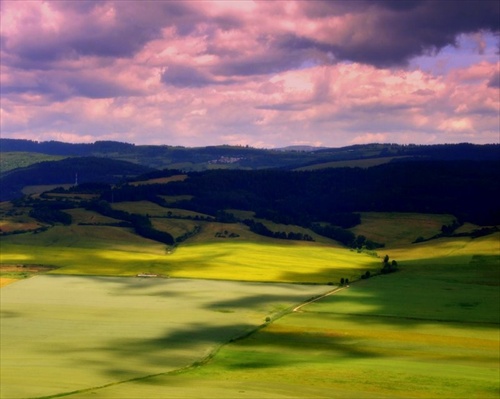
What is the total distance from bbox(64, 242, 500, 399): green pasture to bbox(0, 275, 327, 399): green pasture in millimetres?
4384

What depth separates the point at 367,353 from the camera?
92.8 metres

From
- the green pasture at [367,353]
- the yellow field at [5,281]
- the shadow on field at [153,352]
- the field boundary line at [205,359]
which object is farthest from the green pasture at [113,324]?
the green pasture at [367,353]

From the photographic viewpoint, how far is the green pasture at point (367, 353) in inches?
2859

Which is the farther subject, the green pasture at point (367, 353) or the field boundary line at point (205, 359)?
the green pasture at point (367, 353)

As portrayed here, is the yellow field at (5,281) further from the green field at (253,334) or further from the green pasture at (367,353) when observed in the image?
the green pasture at (367,353)

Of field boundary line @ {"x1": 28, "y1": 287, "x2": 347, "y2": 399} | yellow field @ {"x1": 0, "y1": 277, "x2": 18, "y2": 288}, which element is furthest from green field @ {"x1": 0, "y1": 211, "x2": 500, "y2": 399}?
yellow field @ {"x1": 0, "y1": 277, "x2": 18, "y2": 288}

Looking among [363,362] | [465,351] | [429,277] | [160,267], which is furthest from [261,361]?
[160,267]

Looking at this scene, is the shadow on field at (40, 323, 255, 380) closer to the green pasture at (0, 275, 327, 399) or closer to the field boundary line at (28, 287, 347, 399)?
the green pasture at (0, 275, 327, 399)

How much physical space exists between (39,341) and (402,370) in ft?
133

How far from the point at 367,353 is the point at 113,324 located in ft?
112

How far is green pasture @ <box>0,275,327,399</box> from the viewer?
8000cm

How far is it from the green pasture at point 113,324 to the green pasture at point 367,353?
173 inches

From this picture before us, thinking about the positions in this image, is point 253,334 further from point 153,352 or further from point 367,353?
point 153,352

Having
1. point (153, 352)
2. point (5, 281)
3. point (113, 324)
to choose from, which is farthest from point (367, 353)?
point (5, 281)
